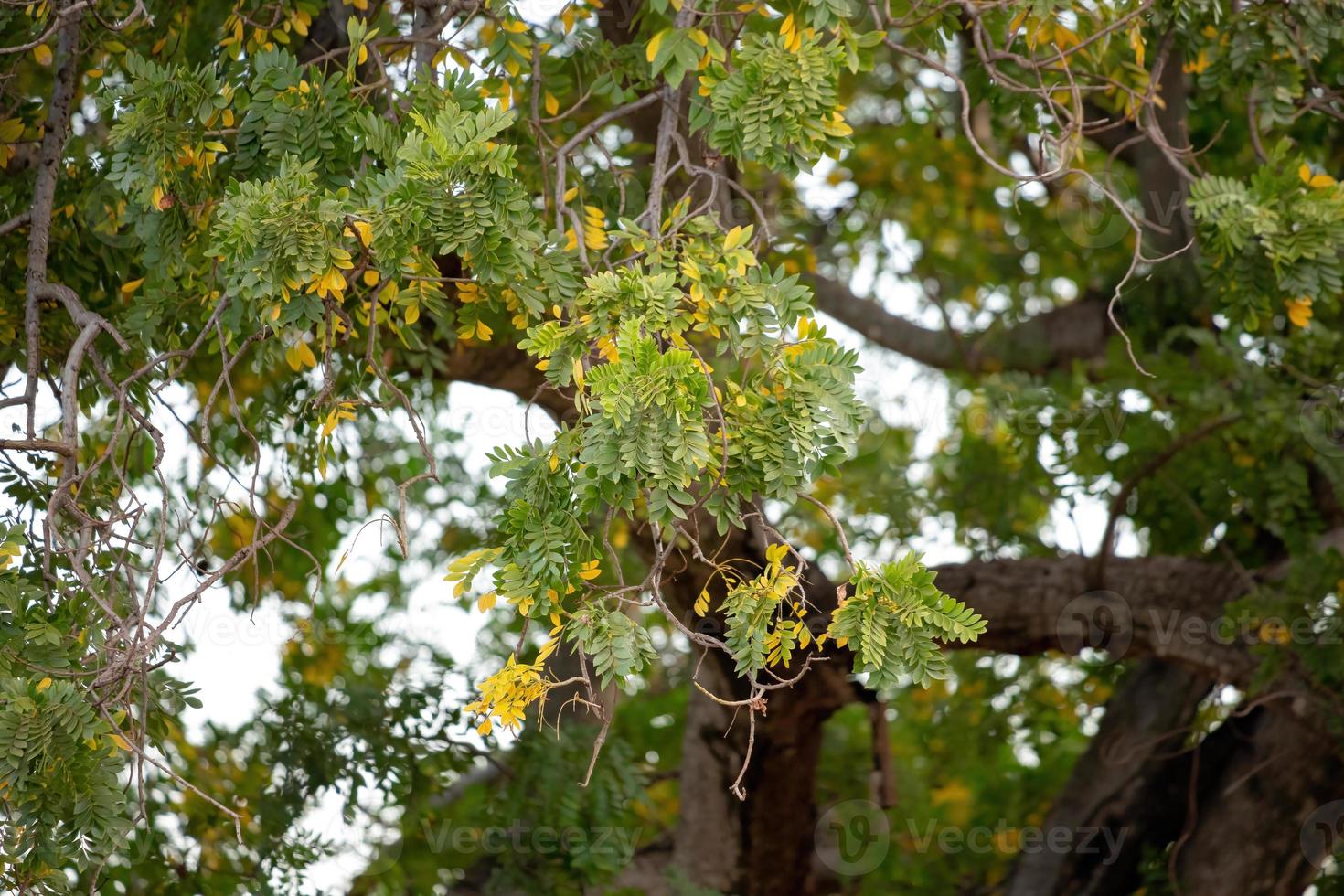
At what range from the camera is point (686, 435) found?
202 cm

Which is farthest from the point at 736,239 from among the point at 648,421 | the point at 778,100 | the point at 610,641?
the point at 610,641

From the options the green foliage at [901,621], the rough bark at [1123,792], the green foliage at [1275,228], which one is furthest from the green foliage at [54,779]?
the rough bark at [1123,792]

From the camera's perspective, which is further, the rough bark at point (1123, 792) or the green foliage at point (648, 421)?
the rough bark at point (1123, 792)

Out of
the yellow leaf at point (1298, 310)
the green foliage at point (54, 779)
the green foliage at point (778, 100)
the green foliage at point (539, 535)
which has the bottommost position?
the green foliage at point (54, 779)

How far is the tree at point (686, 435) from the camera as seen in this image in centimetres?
224

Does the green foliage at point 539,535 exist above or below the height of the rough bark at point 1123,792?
below

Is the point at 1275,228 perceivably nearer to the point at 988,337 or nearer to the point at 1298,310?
the point at 1298,310

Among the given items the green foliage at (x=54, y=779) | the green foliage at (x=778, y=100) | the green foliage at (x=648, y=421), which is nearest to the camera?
the green foliage at (x=648, y=421)

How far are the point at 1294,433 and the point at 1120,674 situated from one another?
1.54m

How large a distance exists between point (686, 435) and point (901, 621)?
17.7 inches

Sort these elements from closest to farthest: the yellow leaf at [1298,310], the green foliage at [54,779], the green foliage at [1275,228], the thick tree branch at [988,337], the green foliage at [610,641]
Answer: the green foliage at [610,641], the green foliage at [54,779], the green foliage at [1275,228], the yellow leaf at [1298,310], the thick tree branch at [988,337]

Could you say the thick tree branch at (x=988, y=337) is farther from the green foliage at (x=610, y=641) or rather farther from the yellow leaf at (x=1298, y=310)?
the green foliage at (x=610, y=641)

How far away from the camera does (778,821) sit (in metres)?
5.01

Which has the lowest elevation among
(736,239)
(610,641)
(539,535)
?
(610,641)
